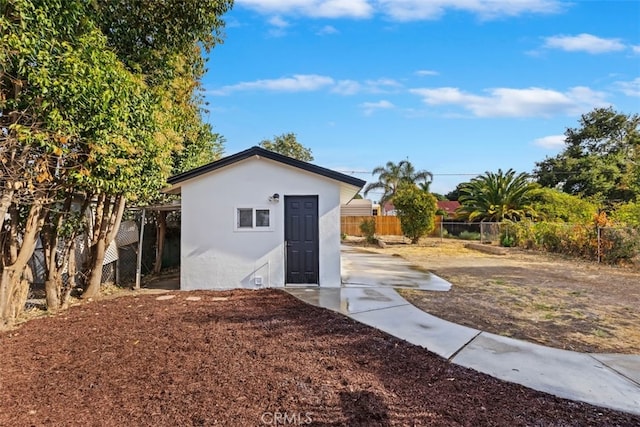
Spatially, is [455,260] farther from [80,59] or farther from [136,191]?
[80,59]

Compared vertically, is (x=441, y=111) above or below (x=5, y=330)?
above

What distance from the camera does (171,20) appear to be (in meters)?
7.43

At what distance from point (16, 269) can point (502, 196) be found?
27873 mm

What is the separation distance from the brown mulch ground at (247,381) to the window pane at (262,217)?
3482mm

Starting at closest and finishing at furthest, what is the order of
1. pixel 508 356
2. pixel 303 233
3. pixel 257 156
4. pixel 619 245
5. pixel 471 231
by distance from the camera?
pixel 508 356, pixel 257 156, pixel 303 233, pixel 619 245, pixel 471 231

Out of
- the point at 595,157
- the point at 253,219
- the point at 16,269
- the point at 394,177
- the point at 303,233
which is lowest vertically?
the point at 16,269

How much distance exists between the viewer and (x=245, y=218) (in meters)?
9.05

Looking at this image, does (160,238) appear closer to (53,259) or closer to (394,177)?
(53,259)

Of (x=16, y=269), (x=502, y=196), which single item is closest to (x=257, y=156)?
(x=16, y=269)

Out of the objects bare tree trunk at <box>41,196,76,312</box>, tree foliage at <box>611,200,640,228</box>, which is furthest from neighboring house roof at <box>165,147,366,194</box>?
tree foliage at <box>611,200,640,228</box>

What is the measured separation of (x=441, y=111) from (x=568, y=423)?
19.5 meters

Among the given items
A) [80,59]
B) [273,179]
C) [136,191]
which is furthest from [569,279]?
[80,59]

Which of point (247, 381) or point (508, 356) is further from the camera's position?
point (508, 356)

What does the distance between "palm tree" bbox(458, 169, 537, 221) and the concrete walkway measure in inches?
879
